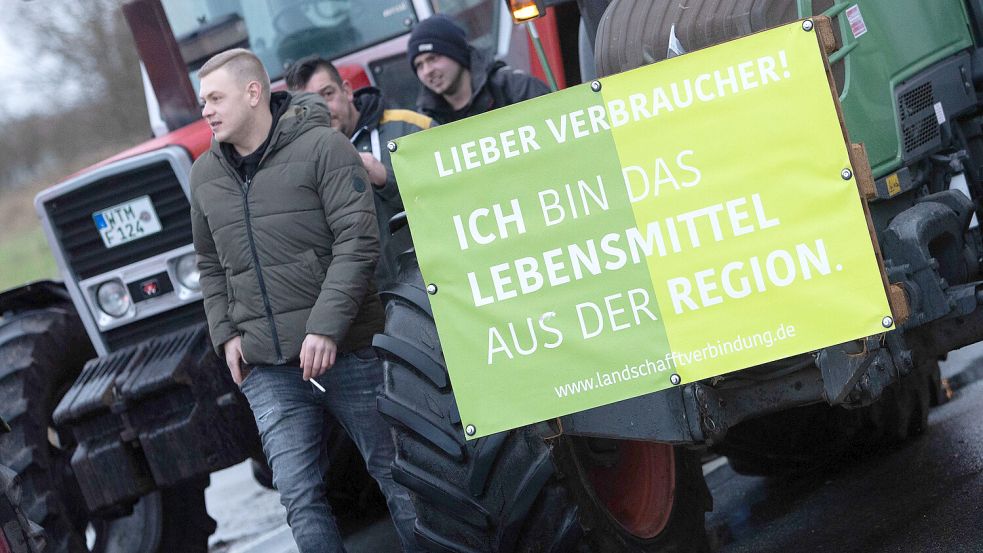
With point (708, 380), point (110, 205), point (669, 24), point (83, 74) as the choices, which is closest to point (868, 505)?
point (708, 380)

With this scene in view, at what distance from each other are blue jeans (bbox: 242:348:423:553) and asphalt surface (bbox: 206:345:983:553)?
1.53 meters

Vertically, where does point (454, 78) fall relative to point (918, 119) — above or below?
above

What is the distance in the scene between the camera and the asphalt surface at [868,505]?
205 inches

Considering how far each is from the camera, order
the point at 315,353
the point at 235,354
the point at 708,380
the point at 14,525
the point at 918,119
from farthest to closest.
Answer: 1. the point at 918,119
2. the point at 235,354
3. the point at 315,353
4. the point at 708,380
5. the point at 14,525

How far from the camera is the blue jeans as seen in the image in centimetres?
477

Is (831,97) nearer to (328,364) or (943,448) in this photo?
(328,364)

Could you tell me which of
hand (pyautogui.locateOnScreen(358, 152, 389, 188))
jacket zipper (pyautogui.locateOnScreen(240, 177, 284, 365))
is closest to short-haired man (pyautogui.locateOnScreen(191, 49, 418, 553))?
jacket zipper (pyautogui.locateOnScreen(240, 177, 284, 365))

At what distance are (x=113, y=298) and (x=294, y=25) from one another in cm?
158

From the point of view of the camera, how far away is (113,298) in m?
6.73

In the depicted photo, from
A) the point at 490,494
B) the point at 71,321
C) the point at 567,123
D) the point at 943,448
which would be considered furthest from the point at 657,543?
the point at 71,321

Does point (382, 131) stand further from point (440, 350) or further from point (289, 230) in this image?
point (440, 350)

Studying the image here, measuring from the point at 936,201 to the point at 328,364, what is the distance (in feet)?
6.66

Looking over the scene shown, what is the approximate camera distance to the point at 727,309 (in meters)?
3.71

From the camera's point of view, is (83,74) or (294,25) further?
(83,74)
